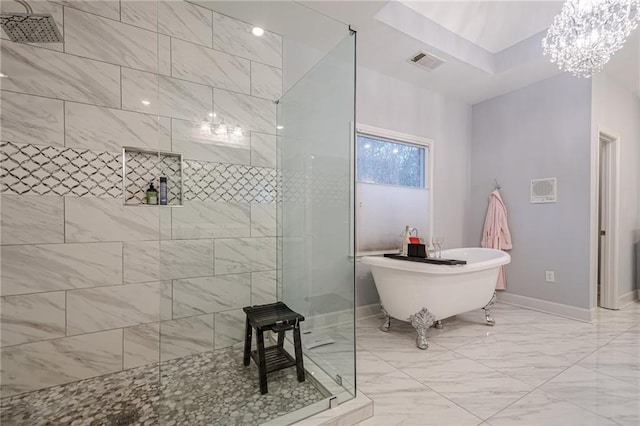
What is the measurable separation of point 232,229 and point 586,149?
356 cm

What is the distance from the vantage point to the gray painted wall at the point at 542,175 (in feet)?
9.57

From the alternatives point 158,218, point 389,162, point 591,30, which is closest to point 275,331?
point 158,218

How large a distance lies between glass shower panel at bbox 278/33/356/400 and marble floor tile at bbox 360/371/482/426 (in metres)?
0.19

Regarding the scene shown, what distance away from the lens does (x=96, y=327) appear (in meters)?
1.81

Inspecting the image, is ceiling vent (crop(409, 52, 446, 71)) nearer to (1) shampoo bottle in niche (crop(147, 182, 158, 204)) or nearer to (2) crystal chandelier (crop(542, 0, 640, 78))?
(2) crystal chandelier (crop(542, 0, 640, 78))

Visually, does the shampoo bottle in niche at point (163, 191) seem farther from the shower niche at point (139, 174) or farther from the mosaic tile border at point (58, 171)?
the mosaic tile border at point (58, 171)

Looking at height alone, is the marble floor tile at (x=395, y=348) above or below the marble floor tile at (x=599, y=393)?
below

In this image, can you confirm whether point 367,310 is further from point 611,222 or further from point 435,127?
point 611,222

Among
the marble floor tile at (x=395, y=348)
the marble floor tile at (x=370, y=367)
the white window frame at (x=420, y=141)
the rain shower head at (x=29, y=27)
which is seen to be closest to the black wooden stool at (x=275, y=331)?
the marble floor tile at (x=370, y=367)

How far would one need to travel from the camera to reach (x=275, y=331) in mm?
1737

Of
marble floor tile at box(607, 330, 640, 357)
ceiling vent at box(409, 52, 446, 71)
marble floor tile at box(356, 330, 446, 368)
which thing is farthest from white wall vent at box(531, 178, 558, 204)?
marble floor tile at box(356, 330, 446, 368)

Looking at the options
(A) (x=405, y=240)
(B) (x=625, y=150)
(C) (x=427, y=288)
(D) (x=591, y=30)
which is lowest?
(C) (x=427, y=288)

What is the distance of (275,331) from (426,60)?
9.40 feet

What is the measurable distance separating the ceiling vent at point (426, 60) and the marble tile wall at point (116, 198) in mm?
1715
